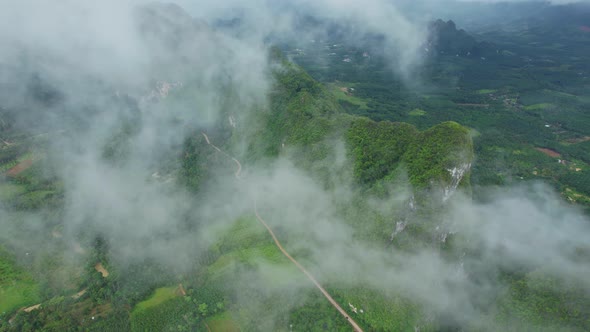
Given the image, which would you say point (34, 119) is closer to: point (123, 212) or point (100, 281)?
point (123, 212)

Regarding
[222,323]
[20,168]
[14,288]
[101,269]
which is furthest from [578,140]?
[20,168]

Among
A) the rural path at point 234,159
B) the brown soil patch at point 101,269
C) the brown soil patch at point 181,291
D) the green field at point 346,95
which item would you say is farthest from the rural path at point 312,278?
the green field at point 346,95

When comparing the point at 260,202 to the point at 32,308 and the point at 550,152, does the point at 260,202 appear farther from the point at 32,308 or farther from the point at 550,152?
the point at 550,152

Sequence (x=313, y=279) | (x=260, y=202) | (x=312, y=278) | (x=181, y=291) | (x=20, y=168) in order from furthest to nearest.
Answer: (x=20, y=168), (x=260, y=202), (x=312, y=278), (x=313, y=279), (x=181, y=291)

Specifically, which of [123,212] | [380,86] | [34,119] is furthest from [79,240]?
[380,86]

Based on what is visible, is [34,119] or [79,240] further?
[34,119]

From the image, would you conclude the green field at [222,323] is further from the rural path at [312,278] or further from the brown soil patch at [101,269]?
the brown soil patch at [101,269]
